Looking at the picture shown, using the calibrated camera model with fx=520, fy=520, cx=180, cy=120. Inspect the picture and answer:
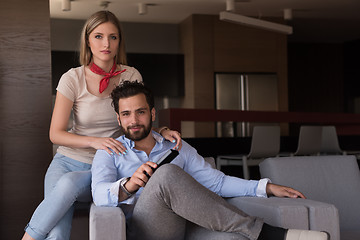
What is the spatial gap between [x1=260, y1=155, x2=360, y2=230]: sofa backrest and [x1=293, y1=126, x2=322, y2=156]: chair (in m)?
2.98

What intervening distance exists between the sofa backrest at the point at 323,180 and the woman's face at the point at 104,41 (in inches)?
35.9

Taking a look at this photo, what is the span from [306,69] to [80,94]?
8.14 metres

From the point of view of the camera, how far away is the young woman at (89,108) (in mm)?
2287

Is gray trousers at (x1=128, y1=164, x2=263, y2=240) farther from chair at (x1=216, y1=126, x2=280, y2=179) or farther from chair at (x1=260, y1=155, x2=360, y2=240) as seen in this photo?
chair at (x1=216, y1=126, x2=280, y2=179)

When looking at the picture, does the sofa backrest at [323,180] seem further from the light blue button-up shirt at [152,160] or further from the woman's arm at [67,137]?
the woman's arm at [67,137]

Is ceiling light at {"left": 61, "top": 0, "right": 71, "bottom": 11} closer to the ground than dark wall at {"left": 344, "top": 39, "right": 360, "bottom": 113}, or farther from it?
farther from it

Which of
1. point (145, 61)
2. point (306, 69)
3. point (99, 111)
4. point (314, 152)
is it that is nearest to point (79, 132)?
point (99, 111)

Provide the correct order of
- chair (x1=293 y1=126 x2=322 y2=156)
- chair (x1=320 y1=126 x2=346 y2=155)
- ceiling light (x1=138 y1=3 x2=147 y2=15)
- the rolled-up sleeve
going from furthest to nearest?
ceiling light (x1=138 y1=3 x2=147 y2=15), chair (x1=320 y1=126 x2=346 y2=155), chair (x1=293 y1=126 x2=322 y2=156), the rolled-up sleeve

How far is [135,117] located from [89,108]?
0.32m

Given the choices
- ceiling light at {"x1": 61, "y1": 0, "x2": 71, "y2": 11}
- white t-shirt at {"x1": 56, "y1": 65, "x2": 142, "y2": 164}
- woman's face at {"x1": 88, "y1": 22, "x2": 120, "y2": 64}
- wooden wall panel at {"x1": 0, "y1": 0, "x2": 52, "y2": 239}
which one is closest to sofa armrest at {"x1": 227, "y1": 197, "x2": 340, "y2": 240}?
white t-shirt at {"x1": 56, "y1": 65, "x2": 142, "y2": 164}

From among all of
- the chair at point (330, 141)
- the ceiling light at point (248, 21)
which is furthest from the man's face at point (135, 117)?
the chair at point (330, 141)

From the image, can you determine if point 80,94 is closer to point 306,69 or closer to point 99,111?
point 99,111

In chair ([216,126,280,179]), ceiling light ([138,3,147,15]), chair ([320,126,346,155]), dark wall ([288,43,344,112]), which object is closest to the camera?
chair ([216,126,280,179])

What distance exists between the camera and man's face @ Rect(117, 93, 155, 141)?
2.24 metres
